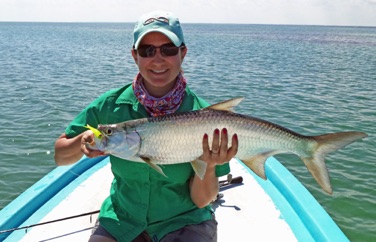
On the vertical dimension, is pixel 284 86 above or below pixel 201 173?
above

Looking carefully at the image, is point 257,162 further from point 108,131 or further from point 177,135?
point 108,131

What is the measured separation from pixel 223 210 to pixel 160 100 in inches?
74.2

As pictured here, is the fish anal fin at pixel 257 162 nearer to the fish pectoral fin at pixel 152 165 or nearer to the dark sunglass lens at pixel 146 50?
the fish pectoral fin at pixel 152 165

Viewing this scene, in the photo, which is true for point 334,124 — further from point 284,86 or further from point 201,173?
point 201,173

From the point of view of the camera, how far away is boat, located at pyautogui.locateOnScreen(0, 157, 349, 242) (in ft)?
12.9

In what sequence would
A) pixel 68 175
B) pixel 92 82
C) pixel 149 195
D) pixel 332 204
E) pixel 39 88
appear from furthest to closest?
pixel 92 82, pixel 39 88, pixel 332 204, pixel 68 175, pixel 149 195

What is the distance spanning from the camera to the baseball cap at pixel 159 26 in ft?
9.56

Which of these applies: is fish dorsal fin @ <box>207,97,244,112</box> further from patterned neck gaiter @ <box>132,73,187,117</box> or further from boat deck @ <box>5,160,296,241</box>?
boat deck @ <box>5,160,296,241</box>

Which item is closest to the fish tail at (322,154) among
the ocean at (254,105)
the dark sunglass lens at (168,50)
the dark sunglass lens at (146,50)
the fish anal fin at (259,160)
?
the fish anal fin at (259,160)

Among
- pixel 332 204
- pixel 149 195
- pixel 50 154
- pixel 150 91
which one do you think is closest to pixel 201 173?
pixel 149 195

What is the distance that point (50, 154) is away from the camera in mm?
9500

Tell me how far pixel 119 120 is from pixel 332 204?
5449 millimetres

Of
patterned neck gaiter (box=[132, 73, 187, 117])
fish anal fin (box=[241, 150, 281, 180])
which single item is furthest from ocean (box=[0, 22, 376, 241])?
patterned neck gaiter (box=[132, 73, 187, 117])

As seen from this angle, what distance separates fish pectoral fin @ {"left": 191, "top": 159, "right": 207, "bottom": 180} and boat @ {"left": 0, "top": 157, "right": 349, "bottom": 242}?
4.31 ft
